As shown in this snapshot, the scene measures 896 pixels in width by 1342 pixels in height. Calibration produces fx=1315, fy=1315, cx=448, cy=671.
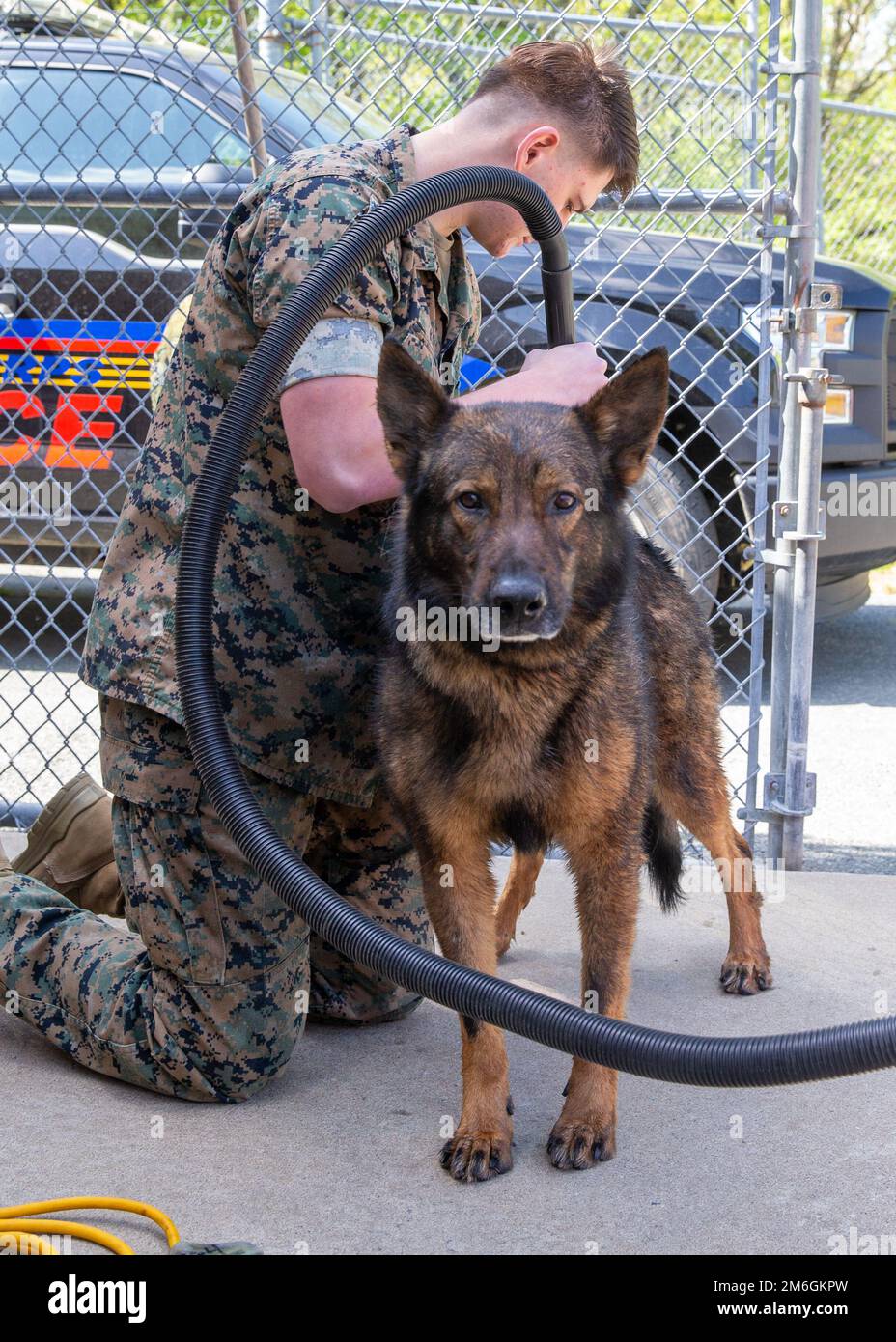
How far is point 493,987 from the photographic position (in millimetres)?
2242

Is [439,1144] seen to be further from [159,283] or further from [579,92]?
[159,283]

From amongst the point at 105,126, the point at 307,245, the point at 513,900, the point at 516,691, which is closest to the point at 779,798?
the point at 513,900

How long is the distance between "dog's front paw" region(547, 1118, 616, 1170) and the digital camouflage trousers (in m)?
0.65

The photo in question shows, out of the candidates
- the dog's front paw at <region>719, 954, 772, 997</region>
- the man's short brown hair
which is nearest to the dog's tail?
the dog's front paw at <region>719, 954, 772, 997</region>

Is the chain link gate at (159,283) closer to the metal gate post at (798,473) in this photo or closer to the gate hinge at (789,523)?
the metal gate post at (798,473)

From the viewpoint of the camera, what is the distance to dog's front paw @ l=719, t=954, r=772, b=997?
3344mm

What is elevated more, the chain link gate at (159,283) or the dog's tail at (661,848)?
the chain link gate at (159,283)

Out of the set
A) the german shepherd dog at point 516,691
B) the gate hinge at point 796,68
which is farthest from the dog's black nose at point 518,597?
the gate hinge at point 796,68

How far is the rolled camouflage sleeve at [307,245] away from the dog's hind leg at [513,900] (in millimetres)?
1534

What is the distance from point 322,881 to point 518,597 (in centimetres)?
66

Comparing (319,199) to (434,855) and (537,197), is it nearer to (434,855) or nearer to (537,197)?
(537,197)

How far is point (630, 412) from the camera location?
260 cm

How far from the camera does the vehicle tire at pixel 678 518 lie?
4887mm

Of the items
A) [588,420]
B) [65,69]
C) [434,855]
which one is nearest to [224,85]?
[65,69]
